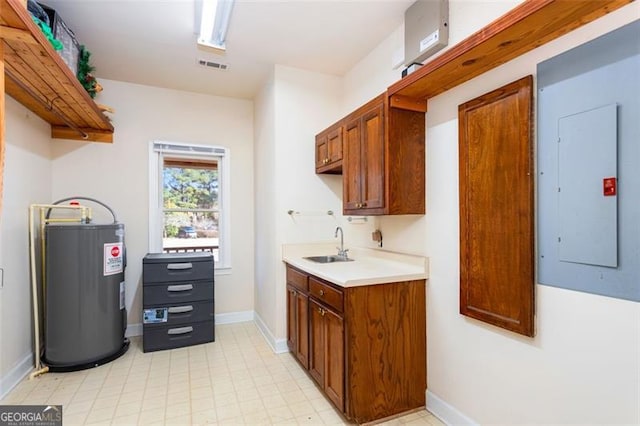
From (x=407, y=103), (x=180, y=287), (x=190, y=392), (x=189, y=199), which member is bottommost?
(x=190, y=392)

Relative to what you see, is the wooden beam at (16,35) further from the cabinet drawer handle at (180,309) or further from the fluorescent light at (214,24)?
the cabinet drawer handle at (180,309)

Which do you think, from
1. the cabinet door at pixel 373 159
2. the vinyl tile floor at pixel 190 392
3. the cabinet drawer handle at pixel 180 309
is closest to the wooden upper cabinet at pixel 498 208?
the cabinet door at pixel 373 159

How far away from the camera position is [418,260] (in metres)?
2.29

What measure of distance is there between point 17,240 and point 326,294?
257cm

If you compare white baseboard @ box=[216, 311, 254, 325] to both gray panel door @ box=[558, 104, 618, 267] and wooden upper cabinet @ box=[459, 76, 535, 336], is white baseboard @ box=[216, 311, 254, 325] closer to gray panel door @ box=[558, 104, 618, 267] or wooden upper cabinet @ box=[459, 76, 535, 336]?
wooden upper cabinet @ box=[459, 76, 535, 336]

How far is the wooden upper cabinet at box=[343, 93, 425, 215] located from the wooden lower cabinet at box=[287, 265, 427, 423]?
58 cm

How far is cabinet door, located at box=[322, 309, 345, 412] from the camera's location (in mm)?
2039

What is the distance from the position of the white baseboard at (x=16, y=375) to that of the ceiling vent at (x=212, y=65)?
9.99ft

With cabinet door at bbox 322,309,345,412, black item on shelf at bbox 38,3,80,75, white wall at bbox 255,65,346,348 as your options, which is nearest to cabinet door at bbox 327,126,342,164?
white wall at bbox 255,65,346,348

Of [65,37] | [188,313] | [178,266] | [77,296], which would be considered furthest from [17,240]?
[65,37]

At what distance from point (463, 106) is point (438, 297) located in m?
1.26

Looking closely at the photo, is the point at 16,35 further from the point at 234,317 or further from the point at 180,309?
the point at 234,317

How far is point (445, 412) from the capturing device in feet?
6.70

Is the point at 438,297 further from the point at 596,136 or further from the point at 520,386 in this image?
the point at 596,136
